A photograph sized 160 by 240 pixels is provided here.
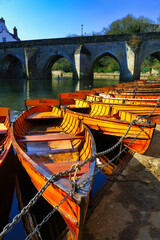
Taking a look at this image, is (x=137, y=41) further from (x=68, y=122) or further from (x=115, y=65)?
(x=68, y=122)

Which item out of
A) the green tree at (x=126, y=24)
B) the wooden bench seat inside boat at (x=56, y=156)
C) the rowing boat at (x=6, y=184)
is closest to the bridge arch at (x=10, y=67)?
the green tree at (x=126, y=24)

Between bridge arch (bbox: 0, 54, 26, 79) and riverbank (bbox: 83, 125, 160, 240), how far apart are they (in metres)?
35.1

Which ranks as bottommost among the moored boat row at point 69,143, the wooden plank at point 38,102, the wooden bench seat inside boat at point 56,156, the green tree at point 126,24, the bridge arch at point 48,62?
the wooden bench seat inside boat at point 56,156

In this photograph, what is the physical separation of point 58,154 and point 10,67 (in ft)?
132

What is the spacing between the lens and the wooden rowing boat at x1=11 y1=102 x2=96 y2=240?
7.00 feet

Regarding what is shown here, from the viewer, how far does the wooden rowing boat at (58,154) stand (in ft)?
7.00

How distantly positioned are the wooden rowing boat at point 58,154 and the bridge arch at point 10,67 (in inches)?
1235

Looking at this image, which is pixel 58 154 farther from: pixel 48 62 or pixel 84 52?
pixel 48 62

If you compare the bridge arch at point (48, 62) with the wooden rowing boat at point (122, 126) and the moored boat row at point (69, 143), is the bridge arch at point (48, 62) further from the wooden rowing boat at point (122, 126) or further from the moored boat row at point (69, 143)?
the wooden rowing boat at point (122, 126)

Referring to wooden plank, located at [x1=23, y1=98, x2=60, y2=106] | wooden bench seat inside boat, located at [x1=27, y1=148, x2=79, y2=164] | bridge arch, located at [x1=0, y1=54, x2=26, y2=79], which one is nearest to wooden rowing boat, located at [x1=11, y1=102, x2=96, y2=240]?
wooden bench seat inside boat, located at [x1=27, y1=148, x2=79, y2=164]

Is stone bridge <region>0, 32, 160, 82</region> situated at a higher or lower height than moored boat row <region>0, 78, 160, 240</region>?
higher

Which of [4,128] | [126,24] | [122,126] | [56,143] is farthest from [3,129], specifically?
[126,24]

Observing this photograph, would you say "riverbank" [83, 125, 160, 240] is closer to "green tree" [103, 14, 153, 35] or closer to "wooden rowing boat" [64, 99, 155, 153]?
"wooden rowing boat" [64, 99, 155, 153]

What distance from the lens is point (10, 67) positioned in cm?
3888
